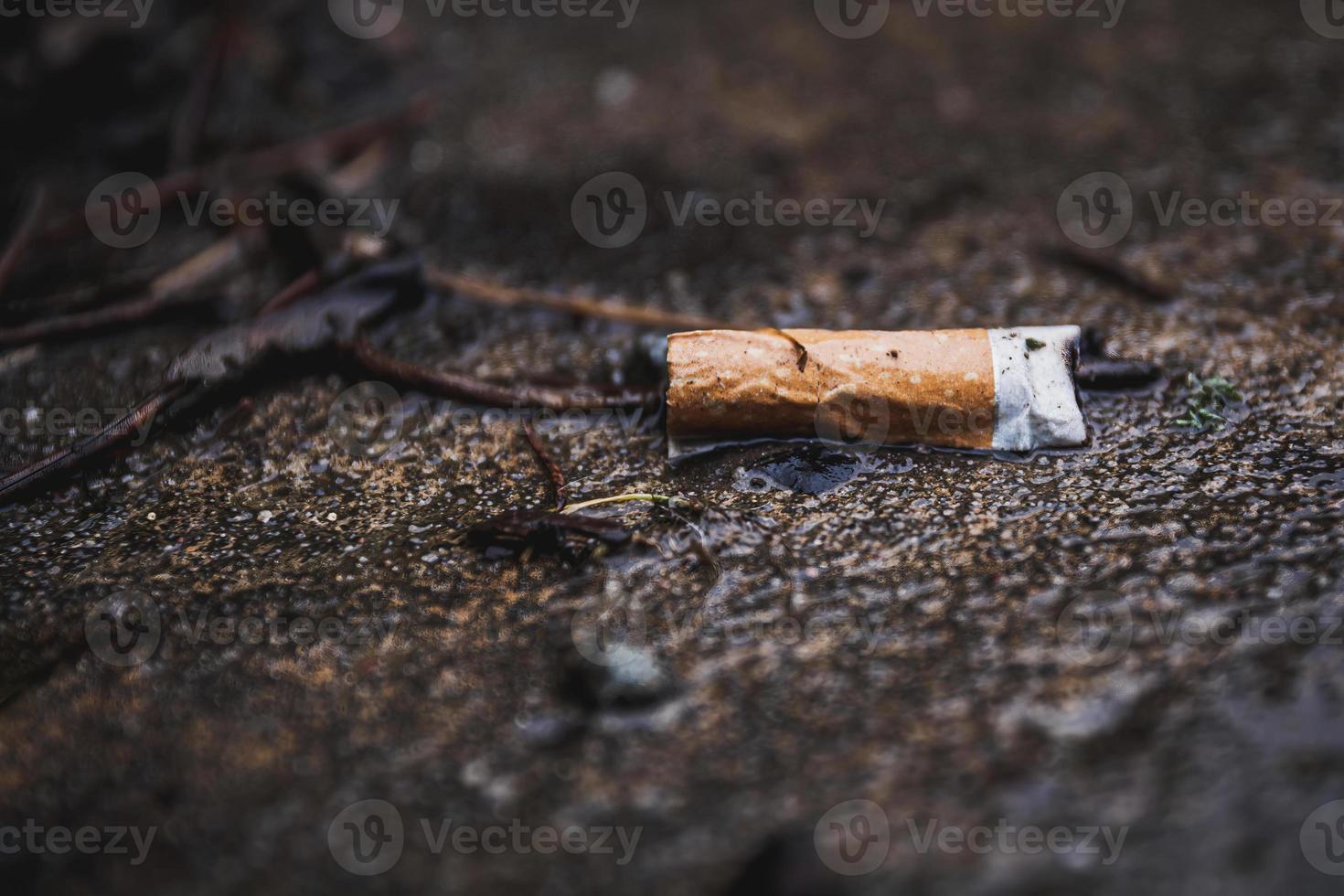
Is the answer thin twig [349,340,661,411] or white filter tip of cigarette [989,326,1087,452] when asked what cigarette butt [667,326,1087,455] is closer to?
white filter tip of cigarette [989,326,1087,452]

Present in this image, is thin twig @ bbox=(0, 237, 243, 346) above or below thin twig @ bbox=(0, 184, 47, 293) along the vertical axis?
below

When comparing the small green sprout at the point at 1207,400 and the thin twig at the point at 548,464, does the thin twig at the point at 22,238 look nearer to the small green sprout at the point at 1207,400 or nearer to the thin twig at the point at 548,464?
the thin twig at the point at 548,464

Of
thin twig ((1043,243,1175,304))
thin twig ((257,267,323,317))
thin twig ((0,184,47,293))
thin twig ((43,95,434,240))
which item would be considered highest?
thin twig ((43,95,434,240))

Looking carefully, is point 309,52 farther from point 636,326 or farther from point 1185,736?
point 1185,736

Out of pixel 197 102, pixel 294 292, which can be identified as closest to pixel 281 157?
pixel 197 102

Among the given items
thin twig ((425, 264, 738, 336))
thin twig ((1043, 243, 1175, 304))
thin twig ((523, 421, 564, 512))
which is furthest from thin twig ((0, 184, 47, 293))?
thin twig ((1043, 243, 1175, 304))

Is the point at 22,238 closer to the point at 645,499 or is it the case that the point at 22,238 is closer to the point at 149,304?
the point at 149,304
